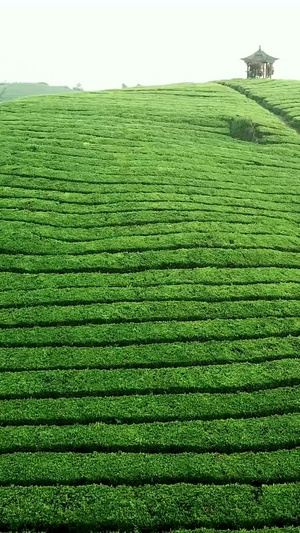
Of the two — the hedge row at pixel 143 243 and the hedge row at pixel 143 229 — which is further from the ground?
the hedge row at pixel 143 229

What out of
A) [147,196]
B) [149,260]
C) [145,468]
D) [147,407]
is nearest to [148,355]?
[147,407]

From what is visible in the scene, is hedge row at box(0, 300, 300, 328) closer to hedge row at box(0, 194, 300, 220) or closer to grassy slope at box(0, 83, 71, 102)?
hedge row at box(0, 194, 300, 220)

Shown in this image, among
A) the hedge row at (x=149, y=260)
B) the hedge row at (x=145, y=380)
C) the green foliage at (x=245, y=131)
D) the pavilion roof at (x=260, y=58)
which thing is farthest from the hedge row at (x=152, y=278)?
the pavilion roof at (x=260, y=58)

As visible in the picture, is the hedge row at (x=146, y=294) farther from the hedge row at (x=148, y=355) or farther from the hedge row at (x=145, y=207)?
the hedge row at (x=145, y=207)

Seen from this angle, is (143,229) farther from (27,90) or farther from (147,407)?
(27,90)

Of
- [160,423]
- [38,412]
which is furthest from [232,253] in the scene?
[38,412]

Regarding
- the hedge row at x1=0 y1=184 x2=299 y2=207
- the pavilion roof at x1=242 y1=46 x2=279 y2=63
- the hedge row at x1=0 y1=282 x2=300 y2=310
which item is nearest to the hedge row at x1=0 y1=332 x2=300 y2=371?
the hedge row at x1=0 y1=282 x2=300 y2=310
